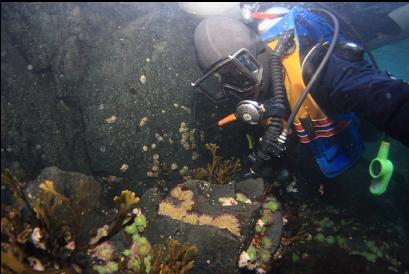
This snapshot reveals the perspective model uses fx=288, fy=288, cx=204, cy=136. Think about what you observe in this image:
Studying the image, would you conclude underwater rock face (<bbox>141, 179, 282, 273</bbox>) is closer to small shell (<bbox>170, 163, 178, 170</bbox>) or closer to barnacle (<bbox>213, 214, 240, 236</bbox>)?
barnacle (<bbox>213, 214, 240, 236</bbox>)

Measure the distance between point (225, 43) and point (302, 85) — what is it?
126cm

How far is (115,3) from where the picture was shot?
5.29 metres

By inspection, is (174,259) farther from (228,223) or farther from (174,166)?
(174,166)

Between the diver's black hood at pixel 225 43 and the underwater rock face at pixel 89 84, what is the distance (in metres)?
1.14

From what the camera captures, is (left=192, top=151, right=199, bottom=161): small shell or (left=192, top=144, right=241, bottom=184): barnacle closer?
(left=192, top=144, right=241, bottom=184): barnacle

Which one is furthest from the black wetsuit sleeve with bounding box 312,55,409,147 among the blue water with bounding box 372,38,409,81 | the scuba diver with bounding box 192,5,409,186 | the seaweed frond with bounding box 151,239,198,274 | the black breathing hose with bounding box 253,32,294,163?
the blue water with bounding box 372,38,409,81

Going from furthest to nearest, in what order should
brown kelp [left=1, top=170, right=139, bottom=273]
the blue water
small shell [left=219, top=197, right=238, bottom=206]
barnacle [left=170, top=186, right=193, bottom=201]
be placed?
the blue water → small shell [left=219, top=197, right=238, bottom=206] → barnacle [left=170, top=186, right=193, bottom=201] → brown kelp [left=1, top=170, right=139, bottom=273]

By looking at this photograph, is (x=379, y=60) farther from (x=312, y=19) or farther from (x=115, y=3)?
(x=115, y=3)

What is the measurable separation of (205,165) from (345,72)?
3132 millimetres

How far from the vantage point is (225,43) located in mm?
4227

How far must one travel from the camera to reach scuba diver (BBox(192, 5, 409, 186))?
10.6 ft

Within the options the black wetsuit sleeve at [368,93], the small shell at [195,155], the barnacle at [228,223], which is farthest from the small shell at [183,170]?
the black wetsuit sleeve at [368,93]

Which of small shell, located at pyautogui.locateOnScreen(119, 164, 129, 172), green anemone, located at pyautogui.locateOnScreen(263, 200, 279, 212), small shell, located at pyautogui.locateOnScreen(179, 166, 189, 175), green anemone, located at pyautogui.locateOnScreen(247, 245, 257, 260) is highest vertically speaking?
small shell, located at pyautogui.locateOnScreen(119, 164, 129, 172)

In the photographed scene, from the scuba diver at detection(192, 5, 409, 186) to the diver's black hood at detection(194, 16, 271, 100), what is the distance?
0.05 feet
